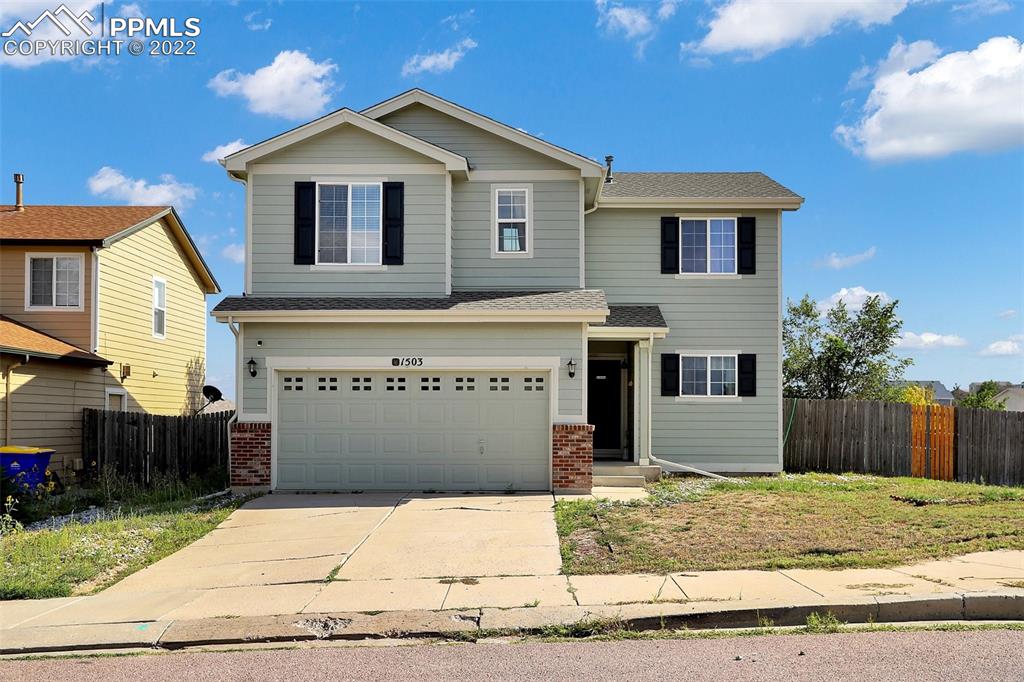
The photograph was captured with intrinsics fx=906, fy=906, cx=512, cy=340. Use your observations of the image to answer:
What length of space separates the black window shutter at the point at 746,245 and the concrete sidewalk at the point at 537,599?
10170 mm

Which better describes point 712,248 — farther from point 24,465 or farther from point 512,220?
point 24,465

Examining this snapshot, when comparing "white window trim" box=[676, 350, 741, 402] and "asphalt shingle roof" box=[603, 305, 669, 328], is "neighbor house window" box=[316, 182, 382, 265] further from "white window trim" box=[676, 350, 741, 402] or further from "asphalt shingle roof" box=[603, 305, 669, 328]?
"white window trim" box=[676, 350, 741, 402]

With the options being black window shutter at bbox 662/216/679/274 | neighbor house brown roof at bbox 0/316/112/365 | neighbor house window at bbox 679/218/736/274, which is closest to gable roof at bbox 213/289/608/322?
black window shutter at bbox 662/216/679/274

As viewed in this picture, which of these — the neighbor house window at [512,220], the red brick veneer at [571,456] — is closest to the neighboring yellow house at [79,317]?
the neighbor house window at [512,220]

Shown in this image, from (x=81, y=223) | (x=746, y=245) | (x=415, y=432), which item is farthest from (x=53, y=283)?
(x=746, y=245)

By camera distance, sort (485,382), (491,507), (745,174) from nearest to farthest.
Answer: (491,507)
(485,382)
(745,174)

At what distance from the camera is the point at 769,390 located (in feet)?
63.4

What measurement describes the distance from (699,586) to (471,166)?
10487 millimetres

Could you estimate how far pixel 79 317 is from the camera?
19281mm

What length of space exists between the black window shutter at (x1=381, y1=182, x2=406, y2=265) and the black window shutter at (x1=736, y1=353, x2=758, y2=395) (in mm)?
7718

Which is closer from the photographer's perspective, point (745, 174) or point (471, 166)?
point (471, 166)

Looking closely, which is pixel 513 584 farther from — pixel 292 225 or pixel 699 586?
pixel 292 225

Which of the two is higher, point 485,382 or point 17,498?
point 485,382

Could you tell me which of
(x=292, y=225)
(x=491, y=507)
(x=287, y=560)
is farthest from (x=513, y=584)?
(x=292, y=225)
